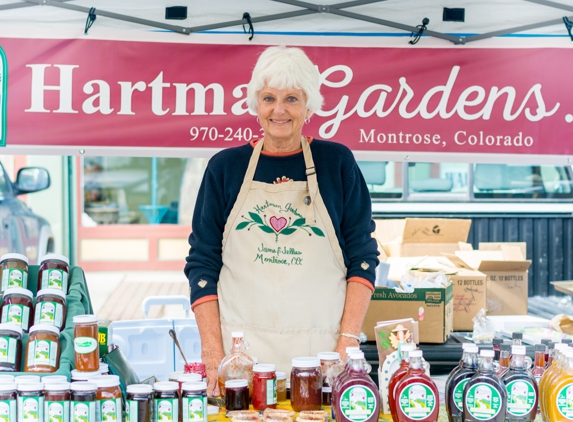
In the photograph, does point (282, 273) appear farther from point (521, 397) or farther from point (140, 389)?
point (521, 397)

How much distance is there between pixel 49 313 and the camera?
3076 millimetres

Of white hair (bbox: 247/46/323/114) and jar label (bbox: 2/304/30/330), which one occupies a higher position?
white hair (bbox: 247/46/323/114)

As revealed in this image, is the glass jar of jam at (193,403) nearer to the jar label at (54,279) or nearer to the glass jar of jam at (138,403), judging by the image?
the glass jar of jam at (138,403)

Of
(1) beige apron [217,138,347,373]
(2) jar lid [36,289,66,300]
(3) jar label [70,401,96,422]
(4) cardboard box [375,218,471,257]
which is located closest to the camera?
(3) jar label [70,401,96,422]

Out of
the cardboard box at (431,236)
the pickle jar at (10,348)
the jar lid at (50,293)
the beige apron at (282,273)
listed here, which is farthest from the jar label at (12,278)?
the cardboard box at (431,236)

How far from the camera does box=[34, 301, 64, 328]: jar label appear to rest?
10.0 feet

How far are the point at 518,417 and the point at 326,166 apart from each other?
1233 mm

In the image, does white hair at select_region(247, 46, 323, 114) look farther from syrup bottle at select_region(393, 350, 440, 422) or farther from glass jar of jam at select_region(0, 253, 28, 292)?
glass jar of jam at select_region(0, 253, 28, 292)

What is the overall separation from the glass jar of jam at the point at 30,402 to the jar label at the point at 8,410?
0.06ft

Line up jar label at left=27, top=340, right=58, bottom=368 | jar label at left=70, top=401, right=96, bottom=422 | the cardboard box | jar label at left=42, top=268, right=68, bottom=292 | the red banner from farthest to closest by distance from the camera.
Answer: the cardboard box < the red banner < jar label at left=42, top=268, right=68, bottom=292 < jar label at left=27, top=340, right=58, bottom=368 < jar label at left=70, top=401, right=96, bottom=422

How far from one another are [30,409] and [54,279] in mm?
1219

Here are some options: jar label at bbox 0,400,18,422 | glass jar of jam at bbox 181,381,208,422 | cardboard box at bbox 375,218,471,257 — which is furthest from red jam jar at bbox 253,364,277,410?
cardboard box at bbox 375,218,471,257

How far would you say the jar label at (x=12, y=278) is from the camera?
335 cm

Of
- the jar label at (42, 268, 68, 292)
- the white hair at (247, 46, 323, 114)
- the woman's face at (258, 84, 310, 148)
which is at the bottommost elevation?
the jar label at (42, 268, 68, 292)
